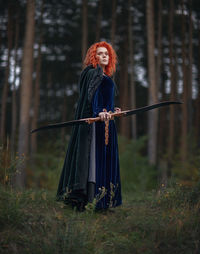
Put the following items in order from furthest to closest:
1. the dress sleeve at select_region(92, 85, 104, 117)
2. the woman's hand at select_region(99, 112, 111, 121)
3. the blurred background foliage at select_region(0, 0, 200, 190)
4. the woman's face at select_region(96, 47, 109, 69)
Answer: the blurred background foliage at select_region(0, 0, 200, 190), the woman's face at select_region(96, 47, 109, 69), the dress sleeve at select_region(92, 85, 104, 117), the woman's hand at select_region(99, 112, 111, 121)

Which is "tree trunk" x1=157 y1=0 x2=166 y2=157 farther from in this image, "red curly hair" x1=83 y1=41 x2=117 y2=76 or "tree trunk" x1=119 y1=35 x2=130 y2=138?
"red curly hair" x1=83 y1=41 x2=117 y2=76

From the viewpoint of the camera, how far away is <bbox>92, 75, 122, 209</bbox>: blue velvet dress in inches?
189

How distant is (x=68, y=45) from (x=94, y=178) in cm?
1491

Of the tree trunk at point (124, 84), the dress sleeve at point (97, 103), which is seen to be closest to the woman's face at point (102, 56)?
the dress sleeve at point (97, 103)

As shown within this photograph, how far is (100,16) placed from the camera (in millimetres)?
15891

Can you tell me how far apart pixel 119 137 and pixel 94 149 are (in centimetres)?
769

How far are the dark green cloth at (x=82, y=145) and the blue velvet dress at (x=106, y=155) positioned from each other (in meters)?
0.14

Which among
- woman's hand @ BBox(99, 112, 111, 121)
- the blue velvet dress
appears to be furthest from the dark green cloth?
woman's hand @ BBox(99, 112, 111, 121)

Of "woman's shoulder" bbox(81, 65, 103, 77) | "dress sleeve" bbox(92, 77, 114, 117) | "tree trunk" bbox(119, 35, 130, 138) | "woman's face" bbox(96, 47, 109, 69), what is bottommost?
"dress sleeve" bbox(92, 77, 114, 117)

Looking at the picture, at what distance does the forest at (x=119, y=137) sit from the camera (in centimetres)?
378

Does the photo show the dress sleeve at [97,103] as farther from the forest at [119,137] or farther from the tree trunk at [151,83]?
the tree trunk at [151,83]

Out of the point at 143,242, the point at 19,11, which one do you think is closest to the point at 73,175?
the point at 143,242

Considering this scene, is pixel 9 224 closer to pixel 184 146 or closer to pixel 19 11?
pixel 184 146

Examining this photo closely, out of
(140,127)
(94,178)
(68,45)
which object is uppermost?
(68,45)
